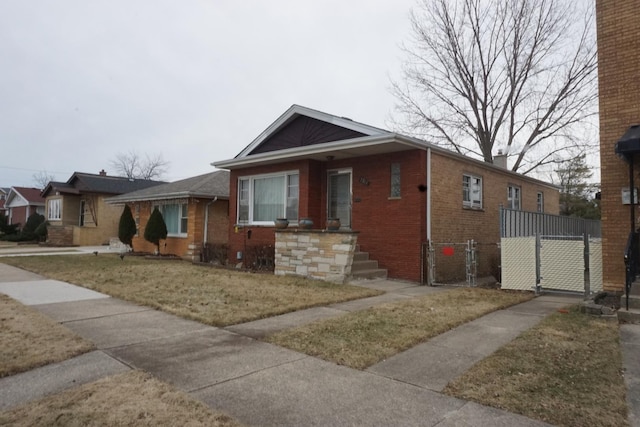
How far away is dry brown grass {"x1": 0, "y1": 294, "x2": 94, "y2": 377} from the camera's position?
13.4 ft

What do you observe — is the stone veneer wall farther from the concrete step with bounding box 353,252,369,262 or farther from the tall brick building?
the tall brick building

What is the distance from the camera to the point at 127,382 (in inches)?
141

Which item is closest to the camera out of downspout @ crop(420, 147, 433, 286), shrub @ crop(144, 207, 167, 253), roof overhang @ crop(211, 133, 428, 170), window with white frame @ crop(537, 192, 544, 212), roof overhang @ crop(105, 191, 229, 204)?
roof overhang @ crop(211, 133, 428, 170)

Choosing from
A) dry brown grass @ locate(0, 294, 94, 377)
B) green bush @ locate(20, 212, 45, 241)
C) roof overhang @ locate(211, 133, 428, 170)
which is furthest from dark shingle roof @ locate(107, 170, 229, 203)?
green bush @ locate(20, 212, 45, 241)

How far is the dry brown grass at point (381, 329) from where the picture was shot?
4578mm

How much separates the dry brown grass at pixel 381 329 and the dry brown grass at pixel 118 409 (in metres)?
1.64

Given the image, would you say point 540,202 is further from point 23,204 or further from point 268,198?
point 23,204

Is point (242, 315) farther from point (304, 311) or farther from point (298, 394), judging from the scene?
point (298, 394)

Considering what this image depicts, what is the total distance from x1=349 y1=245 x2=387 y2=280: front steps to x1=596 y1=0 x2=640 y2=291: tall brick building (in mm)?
4968

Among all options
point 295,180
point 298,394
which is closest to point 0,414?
point 298,394

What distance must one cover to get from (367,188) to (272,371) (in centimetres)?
822

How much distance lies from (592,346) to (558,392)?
1.72 meters

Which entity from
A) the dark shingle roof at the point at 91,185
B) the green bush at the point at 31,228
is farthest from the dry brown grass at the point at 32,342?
the green bush at the point at 31,228

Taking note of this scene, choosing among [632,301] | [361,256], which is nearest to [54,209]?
[361,256]
